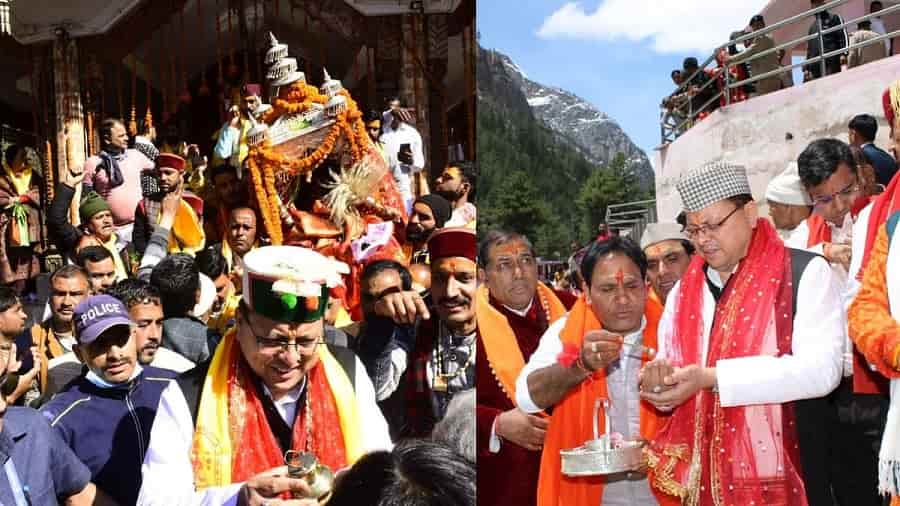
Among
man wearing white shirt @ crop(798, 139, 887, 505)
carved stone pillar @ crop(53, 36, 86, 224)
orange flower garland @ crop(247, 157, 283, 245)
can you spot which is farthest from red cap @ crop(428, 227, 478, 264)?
carved stone pillar @ crop(53, 36, 86, 224)

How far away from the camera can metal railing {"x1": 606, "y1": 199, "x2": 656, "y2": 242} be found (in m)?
2.09

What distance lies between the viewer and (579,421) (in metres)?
2.11

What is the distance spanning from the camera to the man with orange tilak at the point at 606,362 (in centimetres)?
206

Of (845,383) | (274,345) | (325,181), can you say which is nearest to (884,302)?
(845,383)

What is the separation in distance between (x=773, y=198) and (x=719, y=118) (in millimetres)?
192

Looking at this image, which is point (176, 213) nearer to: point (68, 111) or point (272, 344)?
point (68, 111)

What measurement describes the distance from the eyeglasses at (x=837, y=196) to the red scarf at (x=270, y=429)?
3.43 feet

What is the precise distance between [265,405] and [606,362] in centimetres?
70

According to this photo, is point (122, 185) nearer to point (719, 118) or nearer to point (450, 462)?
point (450, 462)

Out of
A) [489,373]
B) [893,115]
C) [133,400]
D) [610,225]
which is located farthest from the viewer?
[133,400]

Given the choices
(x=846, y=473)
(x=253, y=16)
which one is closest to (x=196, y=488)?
(x=846, y=473)

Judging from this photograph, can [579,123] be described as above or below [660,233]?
above

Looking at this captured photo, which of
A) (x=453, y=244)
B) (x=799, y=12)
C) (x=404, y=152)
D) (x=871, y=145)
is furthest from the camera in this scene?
(x=404, y=152)

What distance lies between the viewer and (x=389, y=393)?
239 cm
